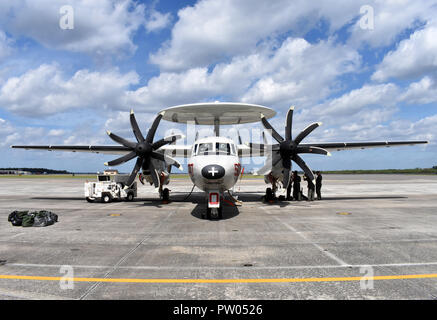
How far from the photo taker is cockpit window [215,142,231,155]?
45.0 feet

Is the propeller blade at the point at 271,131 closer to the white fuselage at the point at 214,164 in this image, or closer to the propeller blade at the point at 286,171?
the propeller blade at the point at 286,171

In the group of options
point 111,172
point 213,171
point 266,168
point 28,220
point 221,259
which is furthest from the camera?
point 111,172

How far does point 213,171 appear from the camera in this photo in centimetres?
1202

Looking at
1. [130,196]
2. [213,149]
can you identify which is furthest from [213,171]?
[130,196]

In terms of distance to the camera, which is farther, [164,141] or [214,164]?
[164,141]

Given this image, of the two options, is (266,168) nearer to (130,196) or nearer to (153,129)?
(153,129)

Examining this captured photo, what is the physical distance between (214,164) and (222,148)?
175 cm

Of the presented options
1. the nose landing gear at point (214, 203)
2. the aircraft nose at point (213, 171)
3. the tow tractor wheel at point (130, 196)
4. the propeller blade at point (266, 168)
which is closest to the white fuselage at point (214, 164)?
the aircraft nose at point (213, 171)

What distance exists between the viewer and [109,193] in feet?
68.0

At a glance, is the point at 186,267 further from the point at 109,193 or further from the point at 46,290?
the point at 109,193

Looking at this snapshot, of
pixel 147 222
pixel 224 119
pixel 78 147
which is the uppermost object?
A: pixel 224 119

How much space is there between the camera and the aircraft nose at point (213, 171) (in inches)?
473
